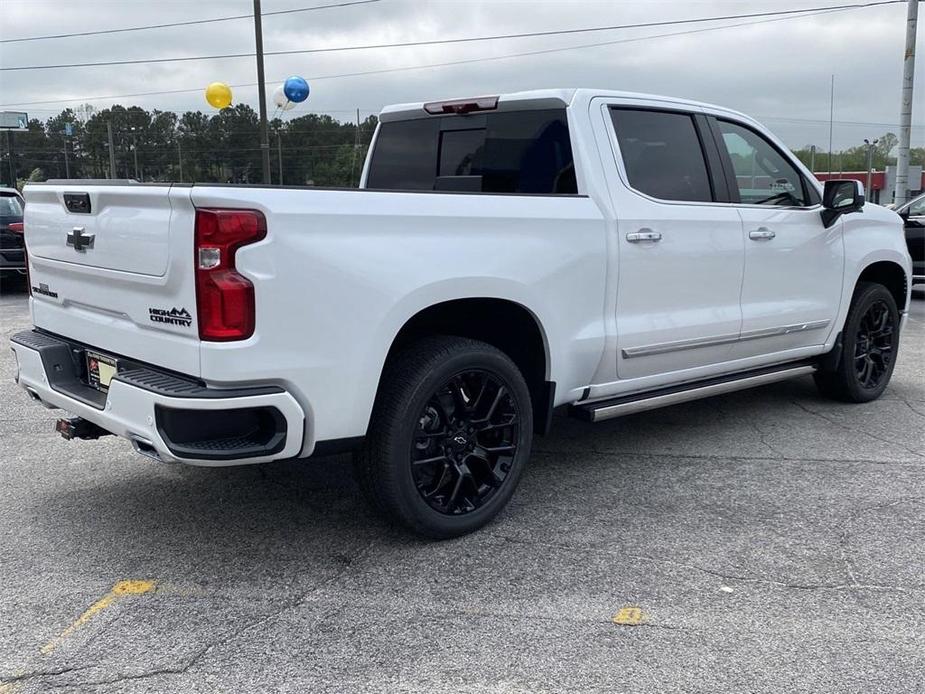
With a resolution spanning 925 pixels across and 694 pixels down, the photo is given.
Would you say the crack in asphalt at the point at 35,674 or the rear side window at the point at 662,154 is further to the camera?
the rear side window at the point at 662,154

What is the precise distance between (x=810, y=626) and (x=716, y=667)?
468mm

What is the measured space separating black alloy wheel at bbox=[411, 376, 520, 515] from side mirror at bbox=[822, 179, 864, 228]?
9.08 feet

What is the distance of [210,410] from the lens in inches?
122

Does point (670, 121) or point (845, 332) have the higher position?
point (670, 121)

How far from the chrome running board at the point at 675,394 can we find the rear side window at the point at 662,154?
101 cm

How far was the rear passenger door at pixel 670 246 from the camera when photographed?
4.43 metres

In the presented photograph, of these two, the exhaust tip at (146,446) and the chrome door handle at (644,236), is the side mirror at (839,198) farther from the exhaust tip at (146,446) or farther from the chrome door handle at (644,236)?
the exhaust tip at (146,446)

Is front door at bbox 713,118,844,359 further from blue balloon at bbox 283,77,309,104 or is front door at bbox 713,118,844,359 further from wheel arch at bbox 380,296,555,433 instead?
blue balloon at bbox 283,77,309,104

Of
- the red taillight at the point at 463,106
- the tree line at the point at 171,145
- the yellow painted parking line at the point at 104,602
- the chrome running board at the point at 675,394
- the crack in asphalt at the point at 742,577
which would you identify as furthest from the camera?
the tree line at the point at 171,145

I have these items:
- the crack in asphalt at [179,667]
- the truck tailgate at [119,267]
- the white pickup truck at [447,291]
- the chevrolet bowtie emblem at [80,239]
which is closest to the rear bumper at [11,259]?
the white pickup truck at [447,291]

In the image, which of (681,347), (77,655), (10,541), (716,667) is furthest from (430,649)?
(681,347)

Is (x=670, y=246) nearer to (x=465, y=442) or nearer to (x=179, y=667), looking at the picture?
(x=465, y=442)

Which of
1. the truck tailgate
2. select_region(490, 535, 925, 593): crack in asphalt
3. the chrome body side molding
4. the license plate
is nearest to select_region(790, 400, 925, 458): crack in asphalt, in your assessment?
the chrome body side molding

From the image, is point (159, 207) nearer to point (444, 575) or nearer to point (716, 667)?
point (444, 575)
